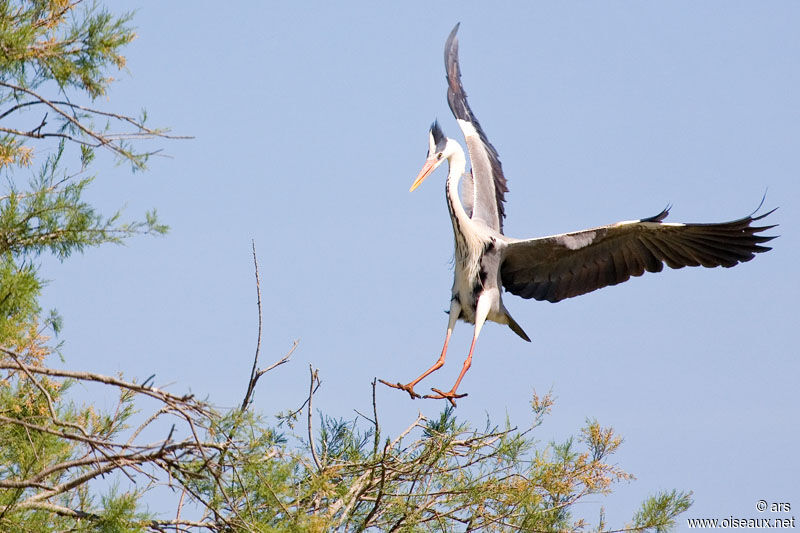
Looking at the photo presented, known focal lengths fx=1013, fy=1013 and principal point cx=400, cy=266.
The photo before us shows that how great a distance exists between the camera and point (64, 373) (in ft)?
9.88

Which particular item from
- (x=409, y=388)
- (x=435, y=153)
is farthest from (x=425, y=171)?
(x=409, y=388)

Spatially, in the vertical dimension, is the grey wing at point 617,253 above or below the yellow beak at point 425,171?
below

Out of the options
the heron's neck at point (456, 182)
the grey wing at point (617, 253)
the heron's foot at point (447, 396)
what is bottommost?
the heron's foot at point (447, 396)

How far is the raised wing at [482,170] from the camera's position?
6137 millimetres

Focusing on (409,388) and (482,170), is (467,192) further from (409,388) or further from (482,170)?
(409,388)

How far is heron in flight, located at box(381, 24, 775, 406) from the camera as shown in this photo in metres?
5.30

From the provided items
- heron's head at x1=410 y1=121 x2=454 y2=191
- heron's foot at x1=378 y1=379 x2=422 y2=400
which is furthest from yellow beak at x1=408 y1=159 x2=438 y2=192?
heron's foot at x1=378 y1=379 x2=422 y2=400

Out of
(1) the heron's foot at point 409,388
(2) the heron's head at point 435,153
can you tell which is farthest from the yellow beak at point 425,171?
(1) the heron's foot at point 409,388

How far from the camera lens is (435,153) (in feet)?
19.9

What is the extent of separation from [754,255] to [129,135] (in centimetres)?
330

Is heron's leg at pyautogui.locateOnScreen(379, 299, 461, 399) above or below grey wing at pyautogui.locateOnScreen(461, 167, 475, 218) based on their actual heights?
below

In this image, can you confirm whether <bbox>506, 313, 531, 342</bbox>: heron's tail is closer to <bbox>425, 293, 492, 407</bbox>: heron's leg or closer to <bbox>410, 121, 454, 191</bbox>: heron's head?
<bbox>425, 293, 492, 407</bbox>: heron's leg

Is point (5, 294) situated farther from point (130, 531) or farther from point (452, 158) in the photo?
point (452, 158)

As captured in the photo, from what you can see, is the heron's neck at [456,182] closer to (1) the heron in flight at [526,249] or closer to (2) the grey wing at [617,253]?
(1) the heron in flight at [526,249]
